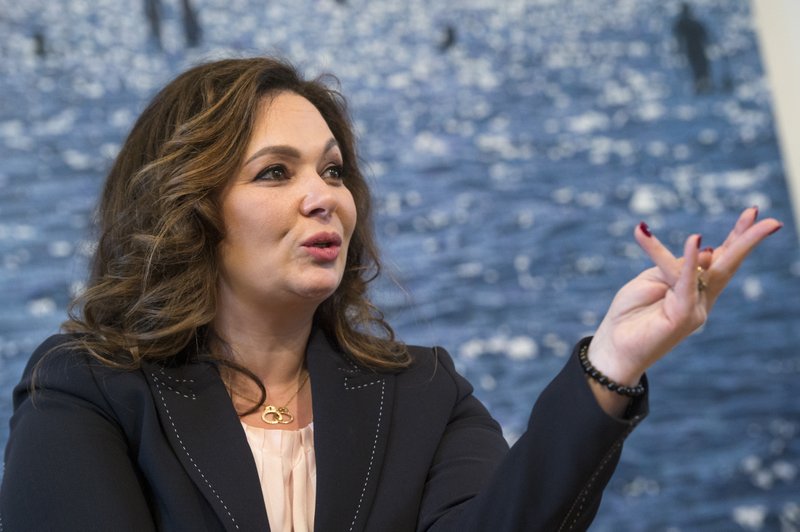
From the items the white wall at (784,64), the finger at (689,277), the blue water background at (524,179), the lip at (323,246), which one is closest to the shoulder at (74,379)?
the lip at (323,246)

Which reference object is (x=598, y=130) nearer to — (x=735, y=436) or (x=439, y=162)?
(x=439, y=162)

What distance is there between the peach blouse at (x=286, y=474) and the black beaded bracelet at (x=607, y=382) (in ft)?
1.66

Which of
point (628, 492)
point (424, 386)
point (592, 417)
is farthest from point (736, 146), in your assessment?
point (592, 417)

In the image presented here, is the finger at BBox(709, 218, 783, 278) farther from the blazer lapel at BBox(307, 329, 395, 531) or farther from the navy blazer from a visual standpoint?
the blazer lapel at BBox(307, 329, 395, 531)

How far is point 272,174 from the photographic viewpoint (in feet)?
4.67

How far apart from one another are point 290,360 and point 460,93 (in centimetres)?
136

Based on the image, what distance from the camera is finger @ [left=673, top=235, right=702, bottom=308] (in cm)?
88

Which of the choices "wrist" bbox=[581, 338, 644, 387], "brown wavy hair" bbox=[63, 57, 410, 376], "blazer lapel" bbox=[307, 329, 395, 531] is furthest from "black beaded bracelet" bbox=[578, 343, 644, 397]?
"brown wavy hair" bbox=[63, 57, 410, 376]

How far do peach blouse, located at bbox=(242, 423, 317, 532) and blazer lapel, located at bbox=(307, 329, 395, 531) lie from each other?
45 mm

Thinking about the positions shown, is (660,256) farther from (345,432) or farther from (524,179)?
(524,179)

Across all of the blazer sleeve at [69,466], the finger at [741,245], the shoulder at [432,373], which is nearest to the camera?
the finger at [741,245]

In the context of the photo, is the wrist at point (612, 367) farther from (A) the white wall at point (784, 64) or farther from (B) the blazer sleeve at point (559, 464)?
(A) the white wall at point (784, 64)

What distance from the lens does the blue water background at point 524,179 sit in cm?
243

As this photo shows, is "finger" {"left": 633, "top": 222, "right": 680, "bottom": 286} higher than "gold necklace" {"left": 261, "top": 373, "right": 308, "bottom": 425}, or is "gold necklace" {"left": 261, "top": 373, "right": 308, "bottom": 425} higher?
"finger" {"left": 633, "top": 222, "right": 680, "bottom": 286}
